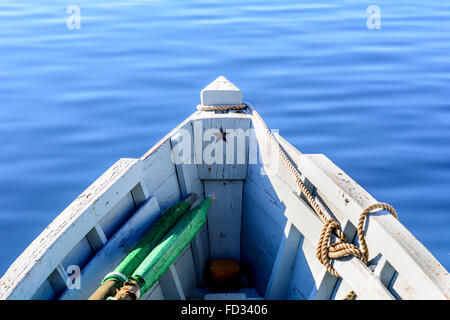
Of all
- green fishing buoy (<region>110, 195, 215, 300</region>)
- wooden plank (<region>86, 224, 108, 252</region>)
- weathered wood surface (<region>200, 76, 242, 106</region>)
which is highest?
weathered wood surface (<region>200, 76, 242, 106</region>)

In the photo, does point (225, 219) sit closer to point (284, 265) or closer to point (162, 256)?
point (284, 265)

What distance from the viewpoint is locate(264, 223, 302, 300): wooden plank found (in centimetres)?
308

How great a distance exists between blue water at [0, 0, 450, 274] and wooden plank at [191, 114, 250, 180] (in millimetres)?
2226

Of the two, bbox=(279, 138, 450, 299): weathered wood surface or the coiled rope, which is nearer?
bbox=(279, 138, 450, 299): weathered wood surface

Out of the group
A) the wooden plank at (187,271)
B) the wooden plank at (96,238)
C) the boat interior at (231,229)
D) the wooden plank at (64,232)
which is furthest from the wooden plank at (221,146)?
the wooden plank at (96,238)

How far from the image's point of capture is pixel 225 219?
3.81m

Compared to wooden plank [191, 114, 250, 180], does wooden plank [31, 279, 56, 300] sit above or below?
below

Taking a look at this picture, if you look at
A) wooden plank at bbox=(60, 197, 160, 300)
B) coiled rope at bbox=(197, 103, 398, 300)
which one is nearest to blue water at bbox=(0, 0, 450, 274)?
wooden plank at bbox=(60, 197, 160, 300)

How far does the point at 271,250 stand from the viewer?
135 inches

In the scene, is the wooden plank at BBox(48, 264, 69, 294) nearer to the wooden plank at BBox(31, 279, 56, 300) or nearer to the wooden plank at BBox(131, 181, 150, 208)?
the wooden plank at BBox(31, 279, 56, 300)

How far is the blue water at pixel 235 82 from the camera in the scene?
519 centimetres

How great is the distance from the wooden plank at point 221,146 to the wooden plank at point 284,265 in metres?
0.75

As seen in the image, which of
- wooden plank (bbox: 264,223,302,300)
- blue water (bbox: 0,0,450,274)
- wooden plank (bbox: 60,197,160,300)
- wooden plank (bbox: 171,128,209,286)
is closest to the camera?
wooden plank (bbox: 60,197,160,300)

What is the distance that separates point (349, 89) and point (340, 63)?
1.16m
